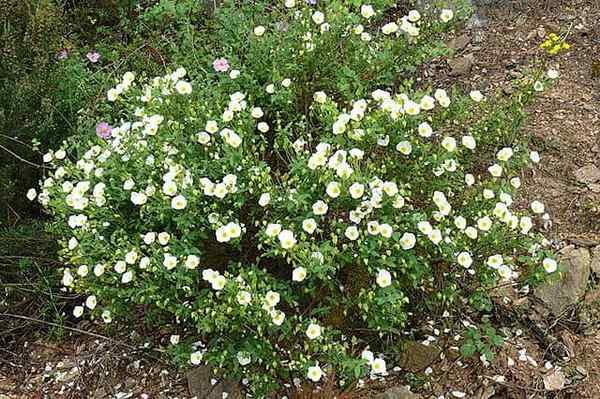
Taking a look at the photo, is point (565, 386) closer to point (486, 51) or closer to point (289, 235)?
point (289, 235)

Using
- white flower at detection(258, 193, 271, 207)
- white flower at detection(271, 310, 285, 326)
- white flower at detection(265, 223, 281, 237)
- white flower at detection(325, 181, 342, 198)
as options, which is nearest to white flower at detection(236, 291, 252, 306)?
white flower at detection(271, 310, 285, 326)

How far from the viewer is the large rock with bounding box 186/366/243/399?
2955 mm

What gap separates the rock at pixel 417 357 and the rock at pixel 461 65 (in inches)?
78.3

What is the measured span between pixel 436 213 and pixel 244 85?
3.61 feet

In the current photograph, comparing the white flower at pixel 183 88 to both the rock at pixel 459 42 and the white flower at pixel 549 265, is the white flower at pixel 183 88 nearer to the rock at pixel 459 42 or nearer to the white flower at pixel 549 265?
the white flower at pixel 549 265

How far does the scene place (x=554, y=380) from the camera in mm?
3010

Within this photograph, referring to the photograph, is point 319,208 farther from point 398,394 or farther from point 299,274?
point 398,394

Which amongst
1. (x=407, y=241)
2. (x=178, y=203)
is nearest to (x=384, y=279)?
(x=407, y=241)

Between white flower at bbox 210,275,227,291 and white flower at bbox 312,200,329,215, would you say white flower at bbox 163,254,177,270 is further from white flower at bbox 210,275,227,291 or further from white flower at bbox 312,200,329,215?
white flower at bbox 312,200,329,215

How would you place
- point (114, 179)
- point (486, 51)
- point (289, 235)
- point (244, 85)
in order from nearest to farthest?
point (289, 235) < point (114, 179) < point (244, 85) < point (486, 51)

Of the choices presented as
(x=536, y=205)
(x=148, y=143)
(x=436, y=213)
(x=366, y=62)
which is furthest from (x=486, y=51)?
(x=148, y=143)

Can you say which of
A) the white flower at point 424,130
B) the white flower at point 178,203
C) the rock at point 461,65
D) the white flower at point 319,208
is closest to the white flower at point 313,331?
the white flower at point 319,208

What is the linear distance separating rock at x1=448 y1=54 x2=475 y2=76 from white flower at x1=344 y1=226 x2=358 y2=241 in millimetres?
2147

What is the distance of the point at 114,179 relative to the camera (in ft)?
9.71
